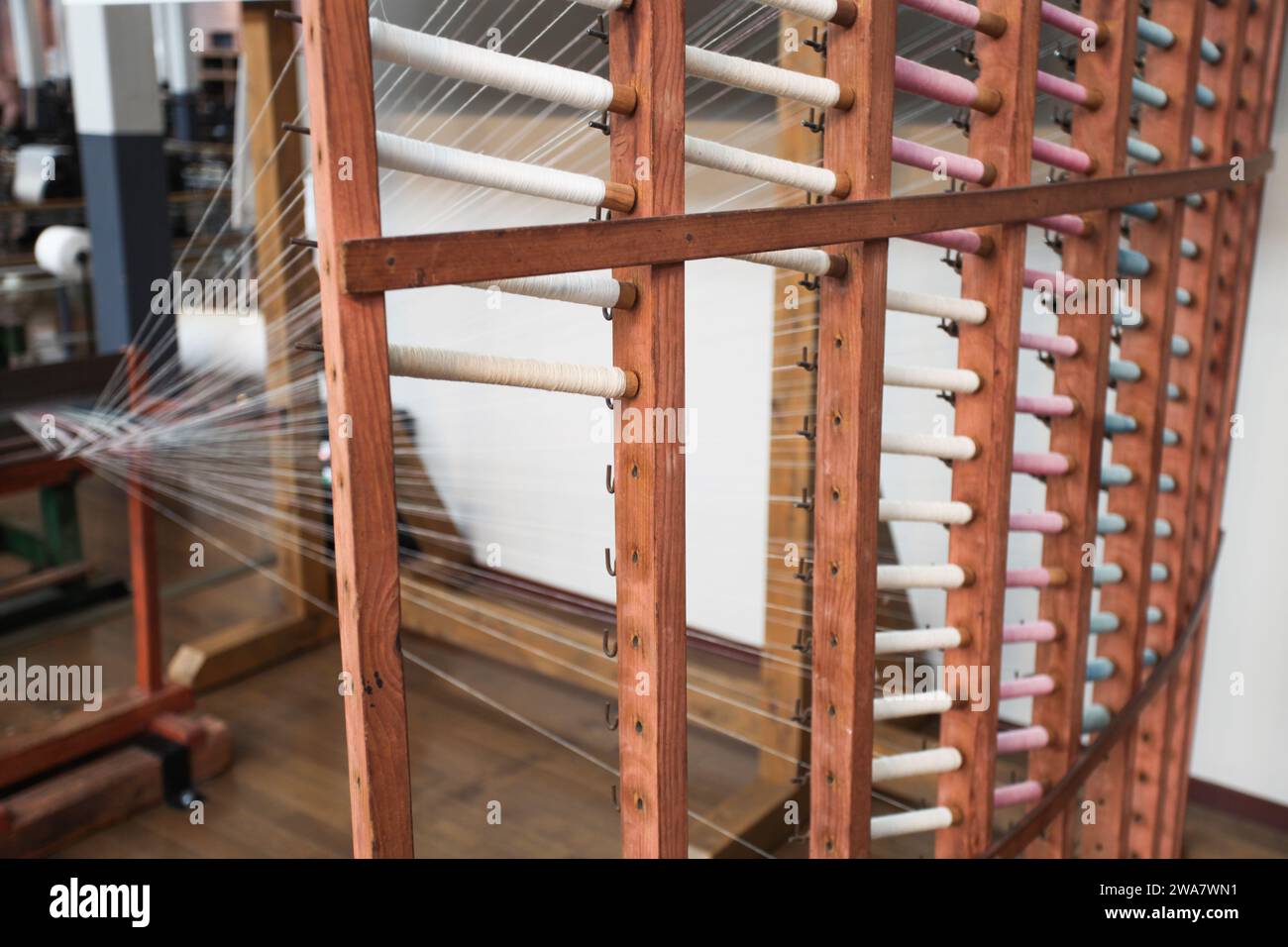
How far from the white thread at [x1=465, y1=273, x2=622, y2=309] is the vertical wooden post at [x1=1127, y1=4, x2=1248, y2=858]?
1590 mm

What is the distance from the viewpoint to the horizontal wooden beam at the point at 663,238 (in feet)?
2.90

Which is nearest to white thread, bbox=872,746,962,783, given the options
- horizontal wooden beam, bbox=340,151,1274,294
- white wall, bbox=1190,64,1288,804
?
horizontal wooden beam, bbox=340,151,1274,294

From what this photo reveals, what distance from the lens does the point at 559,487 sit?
14.1 ft

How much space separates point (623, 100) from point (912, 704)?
96 centimetres

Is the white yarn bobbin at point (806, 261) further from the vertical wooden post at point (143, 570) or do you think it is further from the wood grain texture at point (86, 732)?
the wood grain texture at point (86, 732)

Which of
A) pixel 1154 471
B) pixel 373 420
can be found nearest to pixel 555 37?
pixel 1154 471

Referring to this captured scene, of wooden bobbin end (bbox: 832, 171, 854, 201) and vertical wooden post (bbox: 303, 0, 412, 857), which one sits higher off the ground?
wooden bobbin end (bbox: 832, 171, 854, 201)

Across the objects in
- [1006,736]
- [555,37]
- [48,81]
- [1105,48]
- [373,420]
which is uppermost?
[48,81]

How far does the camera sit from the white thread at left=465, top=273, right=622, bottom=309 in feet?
3.35

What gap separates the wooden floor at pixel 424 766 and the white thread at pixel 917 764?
1.16 metres

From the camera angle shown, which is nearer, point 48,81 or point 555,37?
point 555,37

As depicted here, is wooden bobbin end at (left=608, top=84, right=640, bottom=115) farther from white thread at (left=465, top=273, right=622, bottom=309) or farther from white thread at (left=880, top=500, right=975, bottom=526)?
white thread at (left=880, top=500, right=975, bottom=526)
